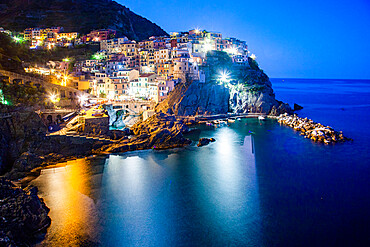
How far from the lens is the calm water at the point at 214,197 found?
12.0 metres

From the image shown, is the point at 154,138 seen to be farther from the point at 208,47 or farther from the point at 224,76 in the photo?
the point at 208,47

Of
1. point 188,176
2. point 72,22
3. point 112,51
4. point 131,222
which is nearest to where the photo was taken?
point 131,222

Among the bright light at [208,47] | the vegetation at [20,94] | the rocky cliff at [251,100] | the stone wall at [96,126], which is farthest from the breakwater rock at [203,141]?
the bright light at [208,47]

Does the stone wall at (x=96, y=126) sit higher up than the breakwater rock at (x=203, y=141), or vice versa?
the stone wall at (x=96, y=126)

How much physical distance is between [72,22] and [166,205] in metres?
63.6

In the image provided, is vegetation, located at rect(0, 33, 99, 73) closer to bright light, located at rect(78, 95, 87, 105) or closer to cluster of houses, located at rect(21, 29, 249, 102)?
cluster of houses, located at rect(21, 29, 249, 102)

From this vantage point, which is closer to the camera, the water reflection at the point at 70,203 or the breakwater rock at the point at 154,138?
the water reflection at the point at 70,203

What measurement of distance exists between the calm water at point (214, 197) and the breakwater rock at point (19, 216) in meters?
0.73

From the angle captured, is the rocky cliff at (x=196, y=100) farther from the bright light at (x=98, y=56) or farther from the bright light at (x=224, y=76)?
the bright light at (x=98, y=56)

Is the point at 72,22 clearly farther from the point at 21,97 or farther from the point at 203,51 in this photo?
the point at 21,97

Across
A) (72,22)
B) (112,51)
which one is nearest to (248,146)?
(112,51)

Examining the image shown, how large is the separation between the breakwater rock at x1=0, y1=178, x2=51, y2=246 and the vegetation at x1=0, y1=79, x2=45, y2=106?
42.7 ft

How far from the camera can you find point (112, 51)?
157 ft

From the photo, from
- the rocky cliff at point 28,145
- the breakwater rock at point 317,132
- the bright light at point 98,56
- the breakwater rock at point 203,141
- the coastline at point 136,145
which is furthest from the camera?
the bright light at point 98,56
